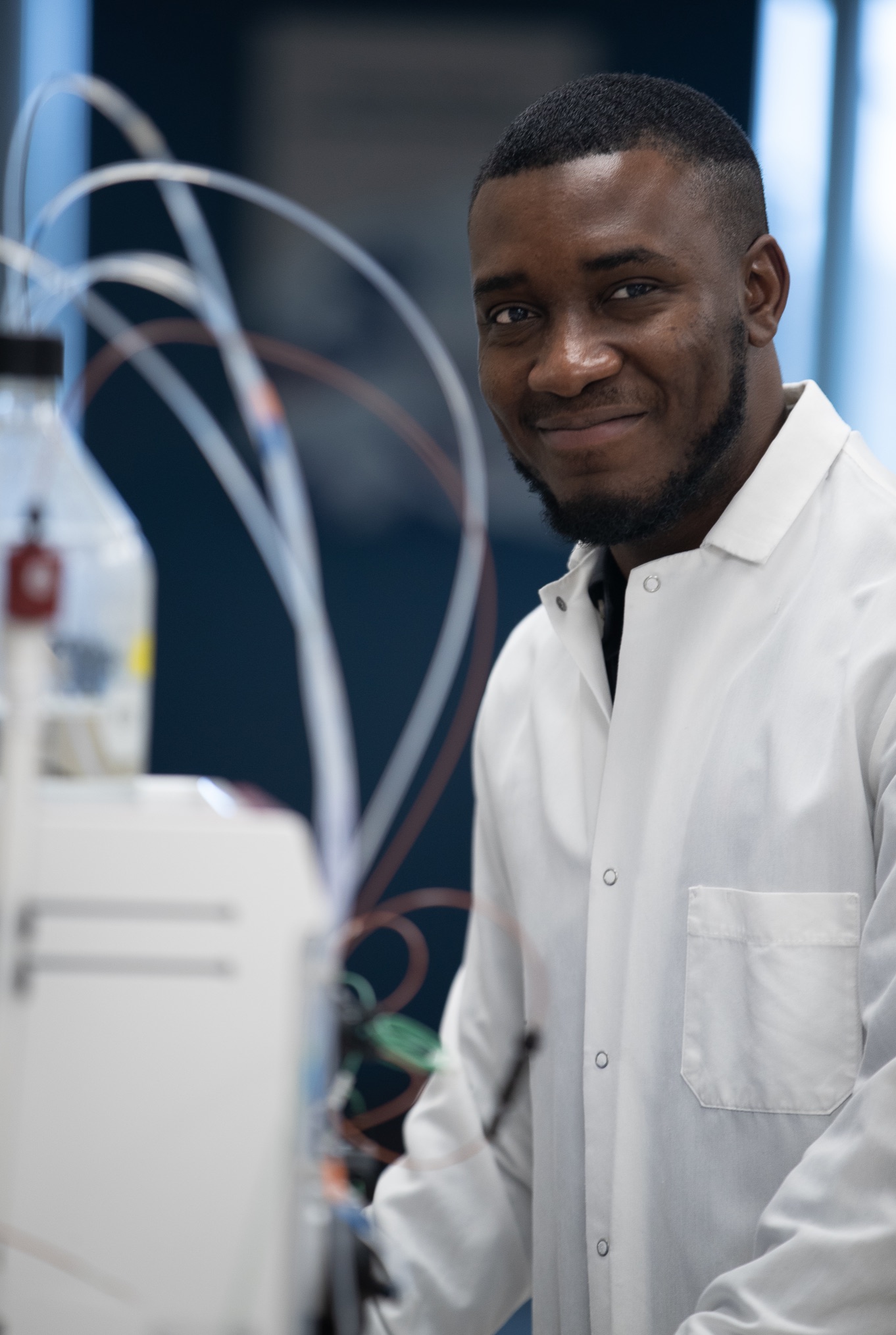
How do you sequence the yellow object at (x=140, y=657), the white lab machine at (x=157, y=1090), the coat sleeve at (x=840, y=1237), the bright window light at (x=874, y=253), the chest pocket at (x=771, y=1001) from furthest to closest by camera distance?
the bright window light at (x=874, y=253) < the chest pocket at (x=771, y=1001) < the coat sleeve at (x=840, y=1237) < the yellow object at (x=140, y=657) < the white lab machine at (x=157, y=1090)

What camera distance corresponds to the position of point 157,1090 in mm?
569

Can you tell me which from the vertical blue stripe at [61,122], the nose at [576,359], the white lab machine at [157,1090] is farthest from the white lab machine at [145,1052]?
the vertical blue stripe at [61,122]

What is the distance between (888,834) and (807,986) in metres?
0.15

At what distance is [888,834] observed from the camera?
36.9 inches

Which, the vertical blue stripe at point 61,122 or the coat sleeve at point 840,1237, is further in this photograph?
the vertical blue stripe at point 61,122

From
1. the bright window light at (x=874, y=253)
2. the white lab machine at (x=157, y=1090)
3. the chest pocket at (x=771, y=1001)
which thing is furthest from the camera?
the bright window light at (x=874, y=253)

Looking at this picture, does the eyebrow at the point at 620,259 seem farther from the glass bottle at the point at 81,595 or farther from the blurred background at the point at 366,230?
the blurred background at the point at 366,230

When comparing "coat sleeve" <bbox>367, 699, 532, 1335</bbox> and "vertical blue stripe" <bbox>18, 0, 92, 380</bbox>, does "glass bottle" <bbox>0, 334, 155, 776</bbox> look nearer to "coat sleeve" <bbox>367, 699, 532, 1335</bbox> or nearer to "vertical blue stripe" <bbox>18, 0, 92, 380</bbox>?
"coat sleeve" <bbox>367, 699, 532, 1335</bbox>

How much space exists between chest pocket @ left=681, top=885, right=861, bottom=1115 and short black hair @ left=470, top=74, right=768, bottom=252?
611 millimetres

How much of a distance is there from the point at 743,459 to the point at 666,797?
0.34 m

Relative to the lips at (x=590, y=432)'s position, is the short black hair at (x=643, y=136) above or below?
above

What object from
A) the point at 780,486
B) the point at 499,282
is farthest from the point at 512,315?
the point at 780,486

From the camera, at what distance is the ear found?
121 centimetres

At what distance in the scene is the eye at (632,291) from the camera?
1122 millimetres
